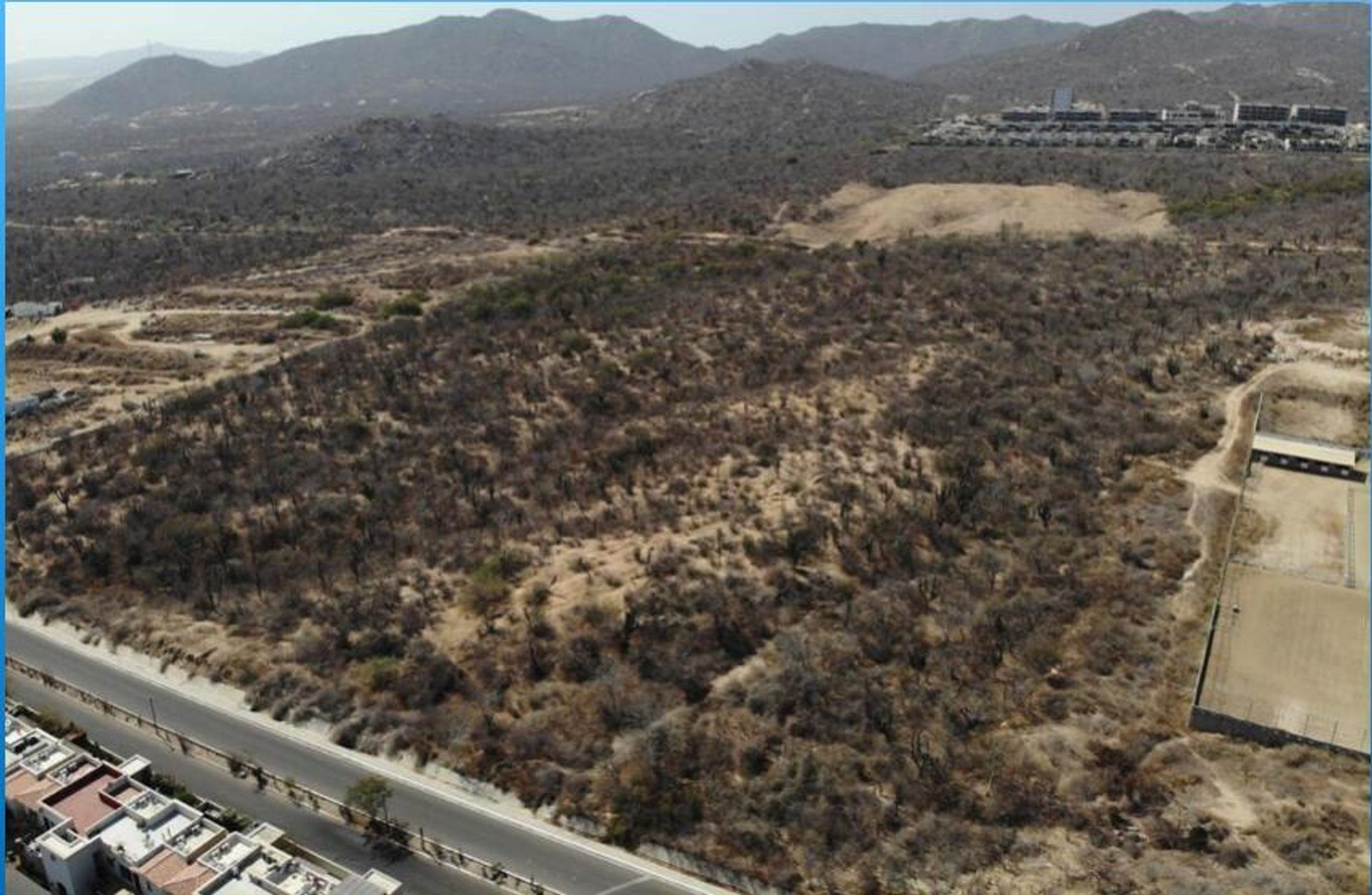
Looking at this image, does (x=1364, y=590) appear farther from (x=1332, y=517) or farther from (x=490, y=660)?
(x=490, y=660)

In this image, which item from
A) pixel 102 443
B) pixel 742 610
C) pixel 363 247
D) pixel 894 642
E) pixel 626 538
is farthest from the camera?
pixel 363 247

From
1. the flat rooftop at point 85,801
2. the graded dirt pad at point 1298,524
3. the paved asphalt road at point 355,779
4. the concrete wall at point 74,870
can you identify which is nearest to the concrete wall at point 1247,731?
the graded dirt pad at point 1298,524

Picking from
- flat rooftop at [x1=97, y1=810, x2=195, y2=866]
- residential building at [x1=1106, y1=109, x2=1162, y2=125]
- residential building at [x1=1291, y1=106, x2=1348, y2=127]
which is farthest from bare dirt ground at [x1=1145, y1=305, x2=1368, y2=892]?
residential building at [x1=1106, y1=109, x2=1162, y2=125]

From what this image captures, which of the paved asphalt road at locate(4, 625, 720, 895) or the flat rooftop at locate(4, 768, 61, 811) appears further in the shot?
the flat rooftop at locate(4, 768, 61, 811)

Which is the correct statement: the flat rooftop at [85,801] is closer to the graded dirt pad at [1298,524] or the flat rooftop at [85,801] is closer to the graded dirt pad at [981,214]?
the graded dirt pad at [1298,524]

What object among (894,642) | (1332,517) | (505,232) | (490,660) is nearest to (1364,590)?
(1332,517)

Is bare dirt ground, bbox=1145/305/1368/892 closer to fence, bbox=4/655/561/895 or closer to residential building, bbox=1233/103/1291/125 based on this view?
fence, bbox=4/655/561/895
